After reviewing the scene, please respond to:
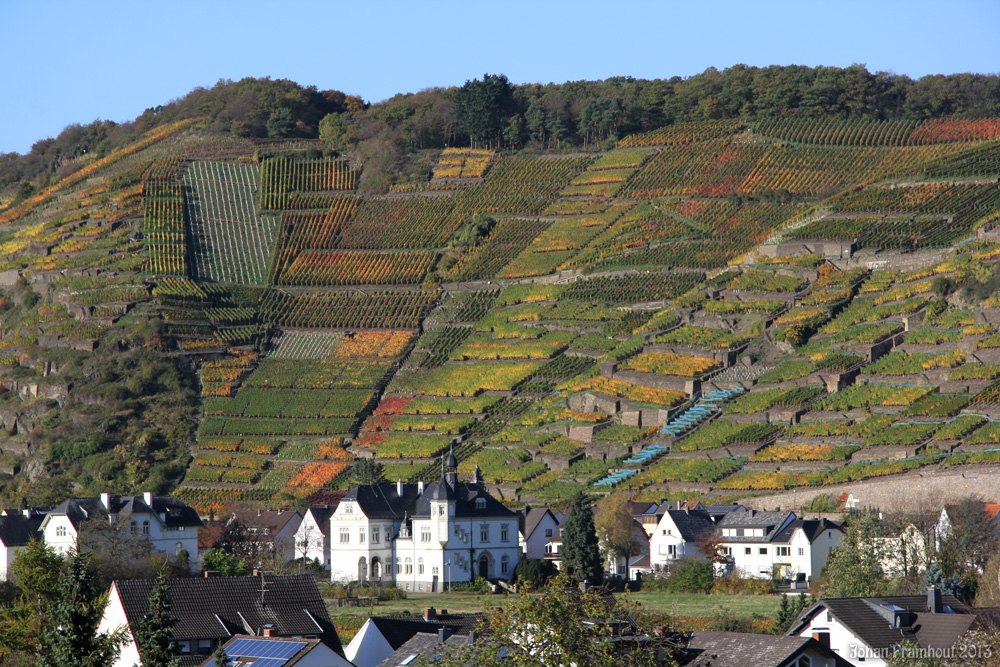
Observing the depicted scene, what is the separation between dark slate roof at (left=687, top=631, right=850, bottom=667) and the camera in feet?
102

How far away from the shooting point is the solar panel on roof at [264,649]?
33.8 meters

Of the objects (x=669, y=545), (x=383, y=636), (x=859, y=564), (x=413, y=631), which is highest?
(x=669, y=545)

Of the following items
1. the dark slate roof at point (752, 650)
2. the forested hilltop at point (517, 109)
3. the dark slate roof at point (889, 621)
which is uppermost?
the forested hilltop at point (517, 109)

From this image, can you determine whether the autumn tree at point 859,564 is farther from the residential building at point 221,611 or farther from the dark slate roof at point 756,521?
the residential building at point 221,611

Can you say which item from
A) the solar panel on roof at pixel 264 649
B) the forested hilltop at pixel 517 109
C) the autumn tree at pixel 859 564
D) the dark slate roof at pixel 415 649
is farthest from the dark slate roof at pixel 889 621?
the forested hilltop at pixel 517 109

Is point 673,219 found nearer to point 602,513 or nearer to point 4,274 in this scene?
point 602,513

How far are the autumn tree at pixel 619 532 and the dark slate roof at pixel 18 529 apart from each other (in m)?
24.8

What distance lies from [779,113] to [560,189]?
65.3 feet

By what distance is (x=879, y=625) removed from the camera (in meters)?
35.4

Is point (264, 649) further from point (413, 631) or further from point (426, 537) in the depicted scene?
point (426, 537)

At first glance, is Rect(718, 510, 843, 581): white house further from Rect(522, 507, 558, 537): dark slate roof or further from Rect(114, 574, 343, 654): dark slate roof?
Rect(114, 574, 343, 654): dark slate roof

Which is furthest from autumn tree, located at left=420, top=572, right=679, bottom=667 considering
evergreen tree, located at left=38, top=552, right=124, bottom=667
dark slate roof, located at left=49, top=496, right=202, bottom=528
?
dark slate roof, located at left=49, top=496, right=202, bottom=528

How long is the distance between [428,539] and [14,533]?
59.4 feet

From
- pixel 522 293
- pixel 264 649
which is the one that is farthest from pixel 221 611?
pixel 522 293
